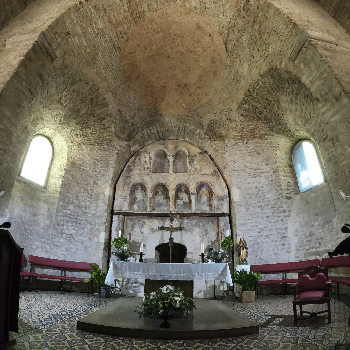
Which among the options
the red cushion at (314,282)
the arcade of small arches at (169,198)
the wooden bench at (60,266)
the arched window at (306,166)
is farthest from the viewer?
the arcade of small arches at (169,198)

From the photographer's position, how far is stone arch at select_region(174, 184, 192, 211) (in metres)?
15.9

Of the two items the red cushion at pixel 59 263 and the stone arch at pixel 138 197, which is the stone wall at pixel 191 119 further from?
the stone arch at pixel 138 197

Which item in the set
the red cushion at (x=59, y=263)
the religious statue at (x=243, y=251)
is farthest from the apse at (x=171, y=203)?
the red cushion at (x=59, y=263)

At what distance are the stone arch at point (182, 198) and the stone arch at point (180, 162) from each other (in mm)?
1016

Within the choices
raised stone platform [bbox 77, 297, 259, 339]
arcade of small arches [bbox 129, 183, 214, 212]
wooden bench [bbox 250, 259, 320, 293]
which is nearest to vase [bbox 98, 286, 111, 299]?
raised stone platform [bbox 77, 297, 259, 339]

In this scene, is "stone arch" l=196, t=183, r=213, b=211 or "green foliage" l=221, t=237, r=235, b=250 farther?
"stone arch" l=196, t=183, r=213, b=211

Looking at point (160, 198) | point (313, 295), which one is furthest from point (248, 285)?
point (160, 198)

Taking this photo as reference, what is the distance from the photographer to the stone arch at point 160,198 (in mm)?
15828

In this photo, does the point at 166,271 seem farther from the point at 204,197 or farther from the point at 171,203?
the point at 204,197

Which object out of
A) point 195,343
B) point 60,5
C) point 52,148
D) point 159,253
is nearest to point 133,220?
point 159,253

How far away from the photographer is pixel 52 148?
11.7 meters

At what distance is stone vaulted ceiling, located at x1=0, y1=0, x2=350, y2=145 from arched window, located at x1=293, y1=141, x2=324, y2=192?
91cm

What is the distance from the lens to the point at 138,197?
637 inches

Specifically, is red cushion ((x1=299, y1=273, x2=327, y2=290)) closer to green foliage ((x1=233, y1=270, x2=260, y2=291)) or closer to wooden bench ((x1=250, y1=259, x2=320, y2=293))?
green foliage ((x1=233, y1=270, x2=260, y2=291))
